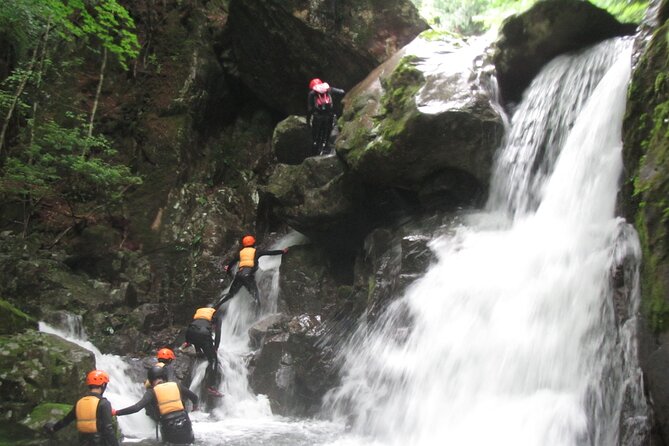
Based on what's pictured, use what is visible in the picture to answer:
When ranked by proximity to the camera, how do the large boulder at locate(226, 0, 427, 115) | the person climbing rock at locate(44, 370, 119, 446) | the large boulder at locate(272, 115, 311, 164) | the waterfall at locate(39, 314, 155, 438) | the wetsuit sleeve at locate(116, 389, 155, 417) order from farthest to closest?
the large boulder at locate(226, 0, 427, 115)
the large boulder at locate(272, 115, 311, 164)
the waterfall at locate(39, 314, 155, 438)
the wetsuit sleeve at locate(116, 389, 155, 417)
the person climbing rock at locate(44, 370, 119, 446)

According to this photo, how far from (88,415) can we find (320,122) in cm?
725

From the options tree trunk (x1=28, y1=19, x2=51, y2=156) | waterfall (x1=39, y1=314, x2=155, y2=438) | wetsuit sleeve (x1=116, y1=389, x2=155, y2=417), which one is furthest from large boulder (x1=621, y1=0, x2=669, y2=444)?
tree trunk (x1=28, y1=19, x2=51, y2=156)

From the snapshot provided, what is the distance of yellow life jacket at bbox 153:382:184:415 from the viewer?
6309 millimetres

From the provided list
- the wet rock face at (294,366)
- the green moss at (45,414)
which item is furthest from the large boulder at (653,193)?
the green moss at (45,414)

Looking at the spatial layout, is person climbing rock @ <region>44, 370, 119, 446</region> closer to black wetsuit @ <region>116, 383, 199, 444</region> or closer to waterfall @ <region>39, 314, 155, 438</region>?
black wetsuit @ <region>116, 383, 199, 444</region>

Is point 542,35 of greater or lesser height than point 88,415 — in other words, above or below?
above

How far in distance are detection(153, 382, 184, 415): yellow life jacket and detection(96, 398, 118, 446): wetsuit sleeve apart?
695mm

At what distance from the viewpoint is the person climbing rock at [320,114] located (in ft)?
35.4

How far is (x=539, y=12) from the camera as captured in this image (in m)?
8.88

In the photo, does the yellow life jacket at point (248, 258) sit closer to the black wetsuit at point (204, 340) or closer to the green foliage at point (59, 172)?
the black wetsuit at point (204, 340)

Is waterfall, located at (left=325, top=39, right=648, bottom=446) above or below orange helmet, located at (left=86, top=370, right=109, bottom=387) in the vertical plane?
above

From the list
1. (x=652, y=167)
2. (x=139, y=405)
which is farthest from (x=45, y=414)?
(x=652, y=167)

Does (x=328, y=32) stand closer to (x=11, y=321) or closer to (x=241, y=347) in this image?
(x=241, y=347)

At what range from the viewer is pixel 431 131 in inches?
327
